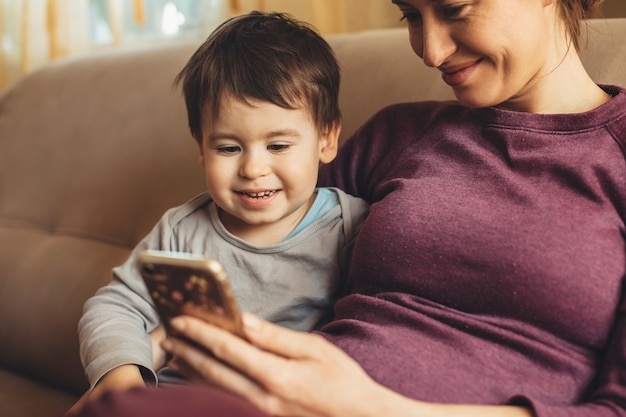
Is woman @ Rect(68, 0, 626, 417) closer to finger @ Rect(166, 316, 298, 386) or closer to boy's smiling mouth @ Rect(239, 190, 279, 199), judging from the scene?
finger @ Rect(166, 316, 298, 386)

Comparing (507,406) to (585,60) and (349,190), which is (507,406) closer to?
(349,190)

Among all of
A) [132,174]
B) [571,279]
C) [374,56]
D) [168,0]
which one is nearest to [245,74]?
[374,56]

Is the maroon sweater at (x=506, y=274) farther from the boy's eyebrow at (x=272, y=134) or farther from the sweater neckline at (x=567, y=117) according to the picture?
the boy's eyebrow at (x=272, y=134)

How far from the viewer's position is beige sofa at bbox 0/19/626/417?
1.45m

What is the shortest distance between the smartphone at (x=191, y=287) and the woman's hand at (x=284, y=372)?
1 cm

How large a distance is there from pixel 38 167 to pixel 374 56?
93cm

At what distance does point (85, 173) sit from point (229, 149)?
77 centimetres

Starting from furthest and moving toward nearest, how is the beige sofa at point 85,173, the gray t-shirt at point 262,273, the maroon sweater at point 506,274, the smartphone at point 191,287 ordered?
1. the beige sofa at point 85,173
2. the gray t-shirt at point 262,273
3. the maroon sweater at point 506,274
4. the smartphone at point 191,287

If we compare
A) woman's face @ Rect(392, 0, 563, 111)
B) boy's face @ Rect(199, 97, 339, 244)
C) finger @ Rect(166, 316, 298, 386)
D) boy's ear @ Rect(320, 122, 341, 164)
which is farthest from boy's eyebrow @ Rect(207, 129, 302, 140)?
finger @ Rect(166, 316, 298, 386)

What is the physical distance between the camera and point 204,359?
86 cm

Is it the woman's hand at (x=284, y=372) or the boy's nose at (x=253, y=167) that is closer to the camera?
the woman's hand at (x=284, y=372)

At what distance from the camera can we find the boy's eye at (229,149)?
3.68ft

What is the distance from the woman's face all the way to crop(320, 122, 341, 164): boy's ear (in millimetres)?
225

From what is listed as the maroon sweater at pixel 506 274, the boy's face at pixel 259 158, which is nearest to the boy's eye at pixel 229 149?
the boy's face at pixel 259 158
